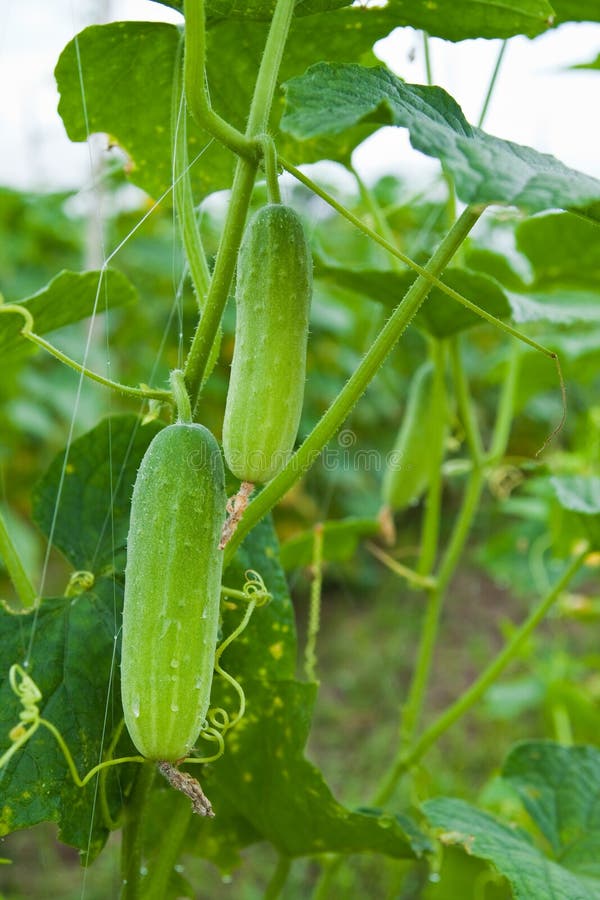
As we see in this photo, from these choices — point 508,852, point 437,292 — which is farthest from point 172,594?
point 437,292

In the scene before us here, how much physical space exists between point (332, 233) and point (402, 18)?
484 cm

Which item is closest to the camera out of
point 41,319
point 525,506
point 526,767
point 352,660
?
point 41,319

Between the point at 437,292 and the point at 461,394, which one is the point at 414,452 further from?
the point at 437,292

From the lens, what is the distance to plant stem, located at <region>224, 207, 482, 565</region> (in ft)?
2.80

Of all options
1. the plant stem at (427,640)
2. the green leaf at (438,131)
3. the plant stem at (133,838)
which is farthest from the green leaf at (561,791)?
the green leaf at (438,131)

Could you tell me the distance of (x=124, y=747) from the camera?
941 mm

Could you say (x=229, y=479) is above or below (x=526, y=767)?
above

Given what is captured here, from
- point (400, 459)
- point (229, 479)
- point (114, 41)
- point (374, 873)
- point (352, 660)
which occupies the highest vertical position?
point (114, 41)

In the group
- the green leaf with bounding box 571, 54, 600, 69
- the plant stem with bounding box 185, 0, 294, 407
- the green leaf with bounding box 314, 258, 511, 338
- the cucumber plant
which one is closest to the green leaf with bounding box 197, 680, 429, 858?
the cucumber plant

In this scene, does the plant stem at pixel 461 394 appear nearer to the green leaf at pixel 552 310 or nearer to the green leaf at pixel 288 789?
the green leaf at pixel 552 310

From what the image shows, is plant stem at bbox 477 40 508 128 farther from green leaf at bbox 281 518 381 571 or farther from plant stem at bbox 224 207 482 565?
green leaf at bbox 281 518 381 571

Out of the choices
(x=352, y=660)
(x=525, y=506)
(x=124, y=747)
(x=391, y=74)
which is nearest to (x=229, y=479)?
(x=124, y=747)

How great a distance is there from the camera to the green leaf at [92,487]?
3.51 ft

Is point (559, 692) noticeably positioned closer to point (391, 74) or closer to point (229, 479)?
point (229, 479)
